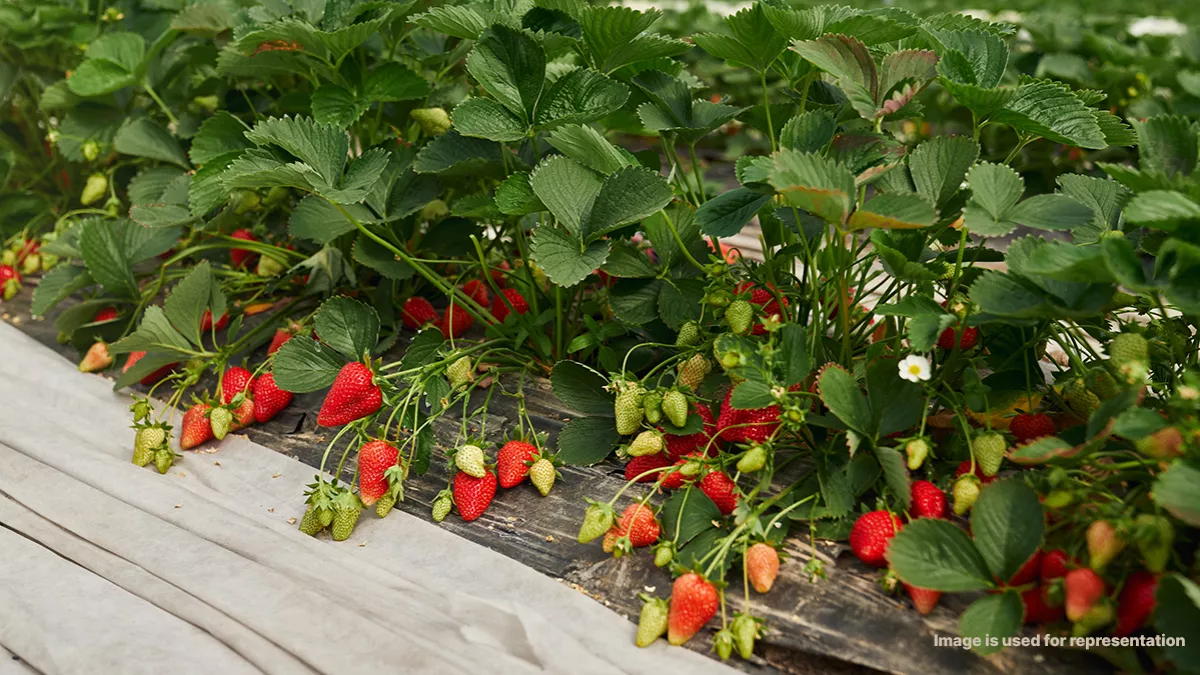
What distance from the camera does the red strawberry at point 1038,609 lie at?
82 cm

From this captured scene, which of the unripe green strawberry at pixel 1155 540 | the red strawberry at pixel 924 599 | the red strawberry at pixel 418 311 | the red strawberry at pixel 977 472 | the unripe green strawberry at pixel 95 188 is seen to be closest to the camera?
the unripe green strawberry at pixel 1155 540

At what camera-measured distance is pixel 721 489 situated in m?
0.99

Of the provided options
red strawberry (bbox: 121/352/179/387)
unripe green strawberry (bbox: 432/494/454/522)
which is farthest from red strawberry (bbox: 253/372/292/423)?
unripe green strawberry (bbox: 432/494/454/522)

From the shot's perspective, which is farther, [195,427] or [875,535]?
[195,427]

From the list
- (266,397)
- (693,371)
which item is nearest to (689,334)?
(693,371)

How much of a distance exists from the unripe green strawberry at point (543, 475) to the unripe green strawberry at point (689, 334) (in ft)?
0.67

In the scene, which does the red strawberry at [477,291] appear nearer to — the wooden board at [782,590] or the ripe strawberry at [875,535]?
the wooden board at [782,590]

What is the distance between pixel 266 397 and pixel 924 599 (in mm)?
877

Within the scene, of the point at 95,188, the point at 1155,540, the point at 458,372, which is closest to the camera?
the point at 1155,540

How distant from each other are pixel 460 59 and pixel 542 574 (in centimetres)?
92

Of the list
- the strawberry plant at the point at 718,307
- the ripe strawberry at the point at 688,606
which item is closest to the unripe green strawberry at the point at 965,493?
the strawberry plant at the point at 718,307

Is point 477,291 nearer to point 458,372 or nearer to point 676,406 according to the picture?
point 458,372

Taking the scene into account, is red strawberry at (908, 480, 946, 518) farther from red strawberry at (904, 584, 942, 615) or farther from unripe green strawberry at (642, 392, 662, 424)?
unripe green strawberry at (642, 392, 662, 424)

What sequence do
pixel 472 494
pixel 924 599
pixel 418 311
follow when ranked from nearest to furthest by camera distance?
pixel 924 599 → pixel 472 494 → pixel 418 311
